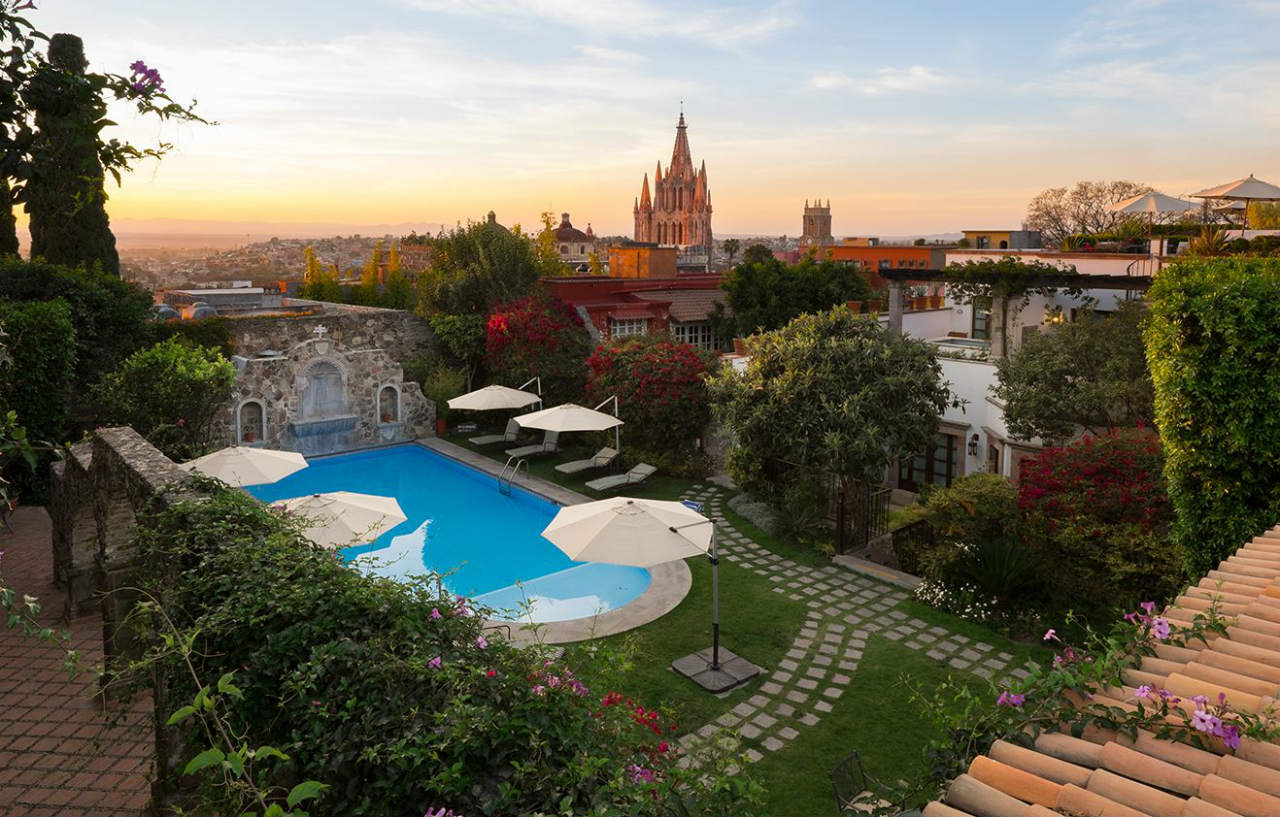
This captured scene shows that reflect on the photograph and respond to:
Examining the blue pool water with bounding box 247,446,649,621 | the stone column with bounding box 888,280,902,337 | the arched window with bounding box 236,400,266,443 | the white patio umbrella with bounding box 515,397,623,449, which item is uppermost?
the stone column with bounding box 888,280,902,337

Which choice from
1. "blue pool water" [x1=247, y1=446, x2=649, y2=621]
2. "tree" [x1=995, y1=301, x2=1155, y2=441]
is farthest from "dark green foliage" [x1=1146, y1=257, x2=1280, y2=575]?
"blue pool water" [x1=247, y1=446, x2=649, y2=621]

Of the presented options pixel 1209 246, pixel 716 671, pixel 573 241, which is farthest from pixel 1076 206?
pixel 573 241

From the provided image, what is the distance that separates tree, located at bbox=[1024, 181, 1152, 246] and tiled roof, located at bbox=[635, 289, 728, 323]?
40.7m

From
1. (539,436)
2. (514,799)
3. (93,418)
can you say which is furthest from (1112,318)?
(93,418)

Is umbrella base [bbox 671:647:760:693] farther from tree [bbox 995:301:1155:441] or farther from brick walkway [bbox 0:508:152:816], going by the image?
tree [bbox 995:301:1155:441]

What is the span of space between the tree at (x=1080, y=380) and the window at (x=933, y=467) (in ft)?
10.8

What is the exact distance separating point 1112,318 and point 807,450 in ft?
23.2

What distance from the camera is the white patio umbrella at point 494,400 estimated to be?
23.2 meters

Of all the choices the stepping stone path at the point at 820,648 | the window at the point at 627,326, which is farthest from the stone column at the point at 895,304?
the stepping stone path at the point at 820,648

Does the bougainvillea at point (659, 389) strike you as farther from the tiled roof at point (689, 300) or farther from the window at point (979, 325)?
the tiled roof at point (689, 300)

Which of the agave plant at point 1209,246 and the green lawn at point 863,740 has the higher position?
the agave plant at point 1209,246

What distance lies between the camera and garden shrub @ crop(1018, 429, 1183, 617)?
11.4m

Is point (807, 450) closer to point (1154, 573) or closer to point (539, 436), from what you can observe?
point (1154, 573)

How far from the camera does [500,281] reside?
1123 inches
